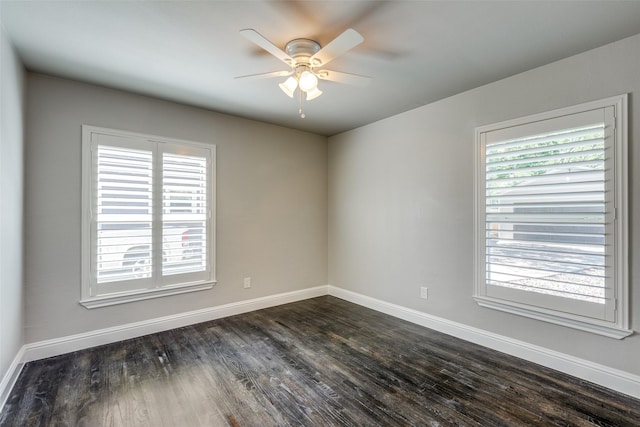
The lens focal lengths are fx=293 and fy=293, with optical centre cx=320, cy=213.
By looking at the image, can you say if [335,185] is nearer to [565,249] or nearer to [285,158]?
[285,158]

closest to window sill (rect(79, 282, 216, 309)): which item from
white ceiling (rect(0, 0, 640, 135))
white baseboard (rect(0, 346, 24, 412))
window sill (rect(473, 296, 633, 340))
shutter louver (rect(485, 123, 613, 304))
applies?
white baseboard (rect(0, 346, 24, 412))

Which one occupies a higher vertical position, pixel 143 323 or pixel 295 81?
pixel 295 81

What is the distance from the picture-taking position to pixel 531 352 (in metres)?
2.54

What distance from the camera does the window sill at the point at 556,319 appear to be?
6.98 ft

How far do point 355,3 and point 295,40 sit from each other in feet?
1.65

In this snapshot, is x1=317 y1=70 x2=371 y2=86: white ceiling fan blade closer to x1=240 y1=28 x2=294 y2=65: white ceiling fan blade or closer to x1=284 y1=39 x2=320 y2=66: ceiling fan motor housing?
x1=284 y1=39 x2=320 y2=66: ceiling fan motor housing

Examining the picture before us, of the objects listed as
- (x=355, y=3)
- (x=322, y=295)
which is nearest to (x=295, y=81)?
(x=355, y=3)

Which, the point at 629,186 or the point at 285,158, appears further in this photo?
the point at 285,158

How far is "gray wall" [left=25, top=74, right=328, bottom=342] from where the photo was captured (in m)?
2.61

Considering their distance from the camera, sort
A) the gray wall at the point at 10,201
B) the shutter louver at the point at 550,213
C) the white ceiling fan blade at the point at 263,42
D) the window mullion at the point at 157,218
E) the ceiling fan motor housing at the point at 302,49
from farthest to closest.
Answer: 1. the window mullion at the point at 157,218
2. the shutter louver at the point at 550,213
3. the ceiling fan motor housing at the point at 302,49
4. the gray wall at the point at 10,201
5. the white ceiling fan blade at the point at 263,42

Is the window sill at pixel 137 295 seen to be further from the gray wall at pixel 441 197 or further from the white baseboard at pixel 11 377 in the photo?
the gray wall at pixel 441 197

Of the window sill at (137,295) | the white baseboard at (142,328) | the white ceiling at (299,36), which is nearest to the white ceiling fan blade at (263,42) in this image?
the white ceiling at (299,36)

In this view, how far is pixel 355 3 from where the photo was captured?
1.74m

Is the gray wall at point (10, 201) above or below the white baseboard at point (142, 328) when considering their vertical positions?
above
